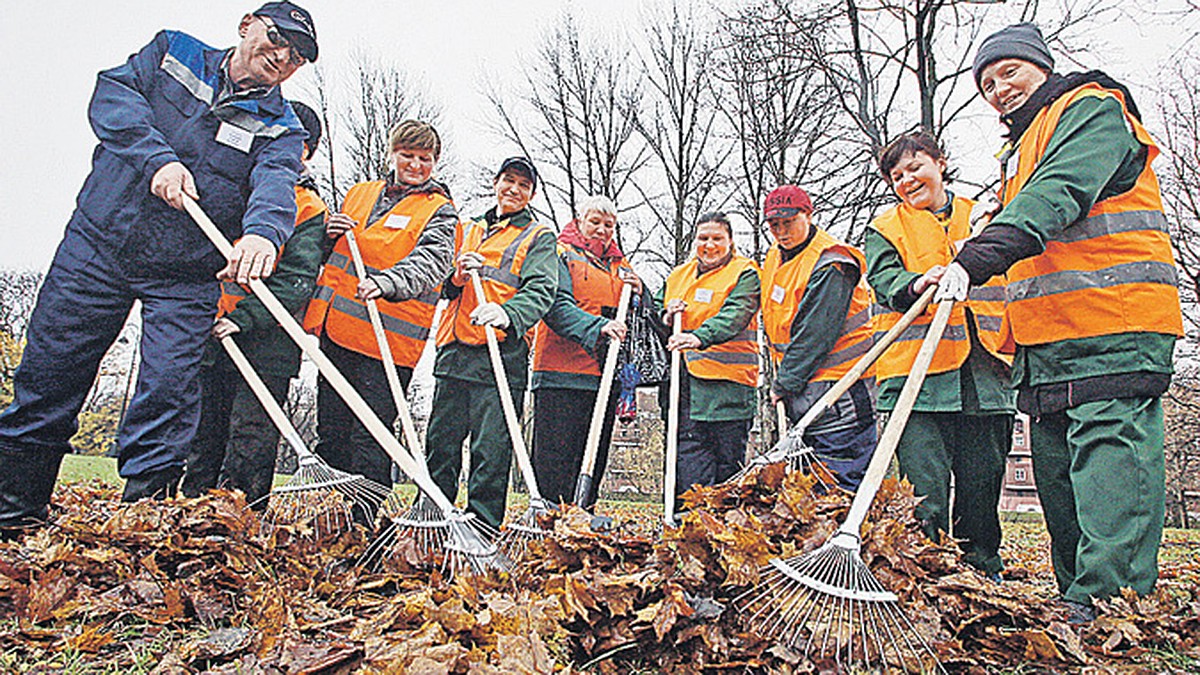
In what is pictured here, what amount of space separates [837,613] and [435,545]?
139 centimetres

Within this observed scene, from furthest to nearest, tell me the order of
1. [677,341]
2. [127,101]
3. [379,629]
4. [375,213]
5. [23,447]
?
[677,341] → [375,213] → [127,101] → [23,447] → [379,629]

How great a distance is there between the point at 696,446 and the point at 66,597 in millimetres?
3261

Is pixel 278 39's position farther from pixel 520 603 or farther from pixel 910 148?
pixel 910 148

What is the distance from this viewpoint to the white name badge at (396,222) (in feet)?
13.3

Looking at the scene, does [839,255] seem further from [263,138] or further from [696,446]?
[263,138]

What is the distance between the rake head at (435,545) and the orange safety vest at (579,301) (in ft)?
5.95

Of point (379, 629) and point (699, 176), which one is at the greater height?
point (699, 176)

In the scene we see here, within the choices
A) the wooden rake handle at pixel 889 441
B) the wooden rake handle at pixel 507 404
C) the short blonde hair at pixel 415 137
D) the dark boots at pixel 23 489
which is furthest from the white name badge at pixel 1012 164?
the dark boots at pixel 23 489

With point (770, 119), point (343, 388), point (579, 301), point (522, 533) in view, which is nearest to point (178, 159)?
point (343, 388)

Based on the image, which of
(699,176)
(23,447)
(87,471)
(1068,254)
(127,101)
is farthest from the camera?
(699,176)

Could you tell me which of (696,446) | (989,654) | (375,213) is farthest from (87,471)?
(989,654)

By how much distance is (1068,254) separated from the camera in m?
2.46

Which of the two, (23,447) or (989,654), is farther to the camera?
(23,447)

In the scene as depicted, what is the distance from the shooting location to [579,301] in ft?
15.7
